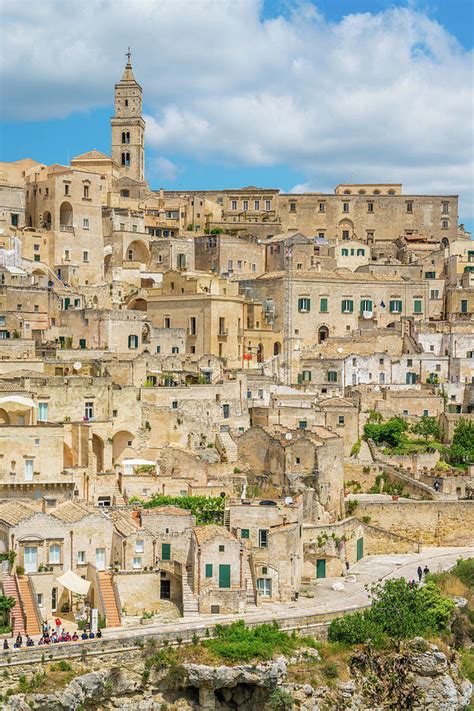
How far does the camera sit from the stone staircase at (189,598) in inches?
1379

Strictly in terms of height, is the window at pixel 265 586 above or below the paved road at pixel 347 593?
above

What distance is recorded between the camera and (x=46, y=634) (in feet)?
105

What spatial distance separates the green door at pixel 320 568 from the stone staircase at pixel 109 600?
8550mm

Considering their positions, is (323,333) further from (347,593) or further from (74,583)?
(74,583)

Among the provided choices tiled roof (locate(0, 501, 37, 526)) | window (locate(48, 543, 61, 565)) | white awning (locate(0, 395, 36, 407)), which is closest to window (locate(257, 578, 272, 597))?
window (locate(48, 543, 61, 565))

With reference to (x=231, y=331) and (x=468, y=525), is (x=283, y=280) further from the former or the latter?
(x=468, y=525)

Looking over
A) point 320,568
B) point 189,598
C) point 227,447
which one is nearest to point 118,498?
point 227,447

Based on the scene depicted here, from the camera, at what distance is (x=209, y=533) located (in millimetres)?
36156

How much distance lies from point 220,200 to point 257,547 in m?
45.4

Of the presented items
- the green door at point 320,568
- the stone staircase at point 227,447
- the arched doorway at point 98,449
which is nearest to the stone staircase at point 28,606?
the arched doorway at point 98,449

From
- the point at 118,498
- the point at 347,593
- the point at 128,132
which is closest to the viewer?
the point at 347,593

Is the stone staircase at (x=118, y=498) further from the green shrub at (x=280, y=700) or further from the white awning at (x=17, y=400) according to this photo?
the green shrub at (x=280, y=700)

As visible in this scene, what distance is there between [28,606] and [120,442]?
12.7 m

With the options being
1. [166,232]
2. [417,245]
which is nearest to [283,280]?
[166,232]
